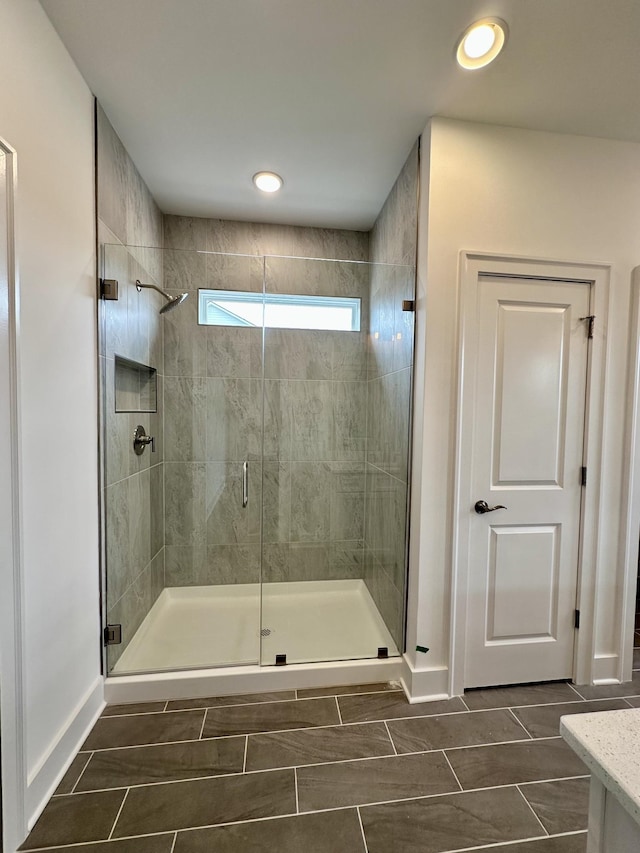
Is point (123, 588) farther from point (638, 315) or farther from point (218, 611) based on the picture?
point (638, 315)

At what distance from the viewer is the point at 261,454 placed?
2.57 m

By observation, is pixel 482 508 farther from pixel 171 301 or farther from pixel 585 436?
pixel 171 301

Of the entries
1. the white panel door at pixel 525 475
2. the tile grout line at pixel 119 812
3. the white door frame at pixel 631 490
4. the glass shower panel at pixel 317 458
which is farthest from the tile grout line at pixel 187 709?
the white door frame at pixel 631 490

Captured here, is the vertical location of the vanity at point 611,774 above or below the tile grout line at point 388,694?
above

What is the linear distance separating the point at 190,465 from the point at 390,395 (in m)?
1.44

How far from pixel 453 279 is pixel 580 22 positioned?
89cm

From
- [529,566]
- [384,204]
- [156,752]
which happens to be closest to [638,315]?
[529,566]

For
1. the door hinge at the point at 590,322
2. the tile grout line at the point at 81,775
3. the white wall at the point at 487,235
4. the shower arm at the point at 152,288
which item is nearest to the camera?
the tile grout line at the point at 81,775

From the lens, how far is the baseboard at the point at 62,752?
1259 millimetres

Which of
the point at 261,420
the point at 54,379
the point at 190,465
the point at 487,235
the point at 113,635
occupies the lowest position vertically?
the point at 113,635

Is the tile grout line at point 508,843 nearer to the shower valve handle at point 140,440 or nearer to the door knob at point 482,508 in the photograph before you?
the door knob at point 482,508

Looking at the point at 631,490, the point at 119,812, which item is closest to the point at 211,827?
the point at 119,812

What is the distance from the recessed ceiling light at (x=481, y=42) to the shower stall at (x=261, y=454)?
841 millimetres

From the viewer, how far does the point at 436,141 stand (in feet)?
5.68
